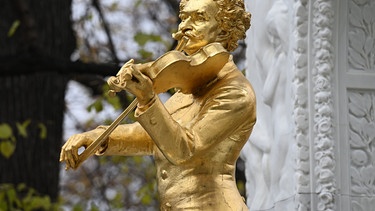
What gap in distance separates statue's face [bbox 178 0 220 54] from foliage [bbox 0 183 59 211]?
5536 millimetres

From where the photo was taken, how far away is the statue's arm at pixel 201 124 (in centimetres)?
452

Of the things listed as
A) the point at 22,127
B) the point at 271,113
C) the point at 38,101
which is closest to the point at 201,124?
the point at 271,113

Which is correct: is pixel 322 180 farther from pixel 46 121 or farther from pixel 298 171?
pixel 46 121

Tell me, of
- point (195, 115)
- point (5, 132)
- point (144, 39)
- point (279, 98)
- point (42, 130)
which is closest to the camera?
point (195, 115)

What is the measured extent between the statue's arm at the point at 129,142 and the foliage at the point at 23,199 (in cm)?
534

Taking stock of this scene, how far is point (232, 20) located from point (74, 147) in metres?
0.68

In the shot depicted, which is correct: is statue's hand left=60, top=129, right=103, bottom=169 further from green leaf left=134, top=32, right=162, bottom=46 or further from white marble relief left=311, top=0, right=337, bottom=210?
green leaf left=134, top=32, right=162, bottom=46

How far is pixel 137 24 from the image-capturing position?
1493cm

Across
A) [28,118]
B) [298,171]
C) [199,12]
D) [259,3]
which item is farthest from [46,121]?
[199,12]

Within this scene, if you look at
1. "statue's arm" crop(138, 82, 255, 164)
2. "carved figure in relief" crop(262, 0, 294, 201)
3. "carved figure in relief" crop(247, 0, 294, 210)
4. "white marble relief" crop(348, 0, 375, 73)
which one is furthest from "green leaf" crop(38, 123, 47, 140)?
"statue's arm" crop(138, 82, 255, 164)

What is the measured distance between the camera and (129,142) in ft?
16.2

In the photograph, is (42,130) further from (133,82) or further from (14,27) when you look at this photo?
(133,82)

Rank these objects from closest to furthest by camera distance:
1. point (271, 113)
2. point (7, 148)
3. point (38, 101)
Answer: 1. point (271, 113)
2. point (7, 148)
3. point (38, 101)

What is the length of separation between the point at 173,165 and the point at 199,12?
1.72 feet
